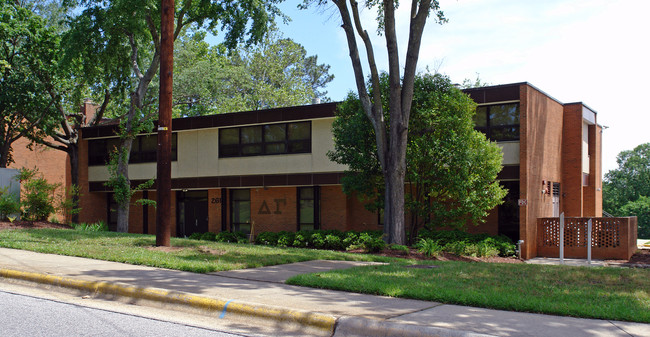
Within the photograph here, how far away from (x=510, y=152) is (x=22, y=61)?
21.3 meters

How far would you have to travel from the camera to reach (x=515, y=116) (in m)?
20.4

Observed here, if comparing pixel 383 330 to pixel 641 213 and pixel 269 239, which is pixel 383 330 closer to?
pixel 269 239

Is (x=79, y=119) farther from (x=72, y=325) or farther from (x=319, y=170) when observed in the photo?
(x=72, y=325)

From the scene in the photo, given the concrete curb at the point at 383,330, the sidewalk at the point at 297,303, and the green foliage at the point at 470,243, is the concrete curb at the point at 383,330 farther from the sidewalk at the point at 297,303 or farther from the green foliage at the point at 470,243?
the green foliage at the point at 470,243

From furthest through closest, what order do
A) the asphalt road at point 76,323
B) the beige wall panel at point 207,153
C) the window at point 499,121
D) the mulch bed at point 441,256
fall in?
1. the beige wall panel at point 207,153
2. the window at point 499,121
3. the mulch bed at point 441,256
4. the asphalt road at point 76,323

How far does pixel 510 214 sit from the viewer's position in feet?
69.4

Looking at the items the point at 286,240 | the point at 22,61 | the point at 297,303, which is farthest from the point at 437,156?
the point at 22,61

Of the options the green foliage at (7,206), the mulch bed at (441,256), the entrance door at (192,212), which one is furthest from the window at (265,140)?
the green foliage at (7,206)

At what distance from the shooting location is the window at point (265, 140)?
24453 mm

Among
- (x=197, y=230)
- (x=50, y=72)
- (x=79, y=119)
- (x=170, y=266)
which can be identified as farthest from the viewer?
(x=79, y=119)

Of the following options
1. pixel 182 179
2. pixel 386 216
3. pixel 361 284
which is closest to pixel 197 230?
pixel 182 179

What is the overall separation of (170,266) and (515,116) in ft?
47.0

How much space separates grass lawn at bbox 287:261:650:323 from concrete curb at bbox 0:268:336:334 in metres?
1.82

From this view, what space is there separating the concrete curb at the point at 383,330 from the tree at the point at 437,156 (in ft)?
39.2
